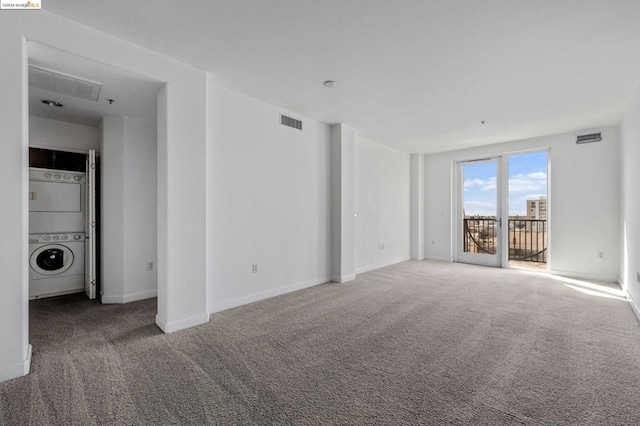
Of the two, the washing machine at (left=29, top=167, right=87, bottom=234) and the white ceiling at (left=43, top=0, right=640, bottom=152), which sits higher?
the white ceiling at (left=43, top=0, right=640, bottom=152)

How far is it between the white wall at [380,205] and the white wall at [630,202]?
147 inches

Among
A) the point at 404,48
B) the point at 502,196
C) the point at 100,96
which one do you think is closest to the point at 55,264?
the point at 100,96

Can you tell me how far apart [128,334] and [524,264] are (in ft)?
25.0

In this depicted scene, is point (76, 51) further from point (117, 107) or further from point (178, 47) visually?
point (117, 107)

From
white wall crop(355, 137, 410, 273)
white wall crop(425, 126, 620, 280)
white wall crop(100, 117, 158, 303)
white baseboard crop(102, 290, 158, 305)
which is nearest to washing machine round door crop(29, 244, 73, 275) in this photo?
white wall crop(100, 117, 158, 303)

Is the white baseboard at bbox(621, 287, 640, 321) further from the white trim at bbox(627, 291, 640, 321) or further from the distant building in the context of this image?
the distant building

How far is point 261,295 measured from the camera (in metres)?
3.91

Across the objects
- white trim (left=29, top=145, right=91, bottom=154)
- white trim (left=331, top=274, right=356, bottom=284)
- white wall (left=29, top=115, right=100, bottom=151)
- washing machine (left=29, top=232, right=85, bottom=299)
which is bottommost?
white trim (left=331, top=274, right=356, bottom=284)

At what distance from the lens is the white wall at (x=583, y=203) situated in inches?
191

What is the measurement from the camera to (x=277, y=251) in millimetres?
4156

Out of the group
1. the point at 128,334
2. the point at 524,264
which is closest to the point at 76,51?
the point at 128,334

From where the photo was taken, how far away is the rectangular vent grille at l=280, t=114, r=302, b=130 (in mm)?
4230

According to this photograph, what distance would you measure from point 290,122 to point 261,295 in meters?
2.56

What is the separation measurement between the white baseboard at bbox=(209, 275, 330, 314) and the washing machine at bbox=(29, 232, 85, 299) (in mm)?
2428
